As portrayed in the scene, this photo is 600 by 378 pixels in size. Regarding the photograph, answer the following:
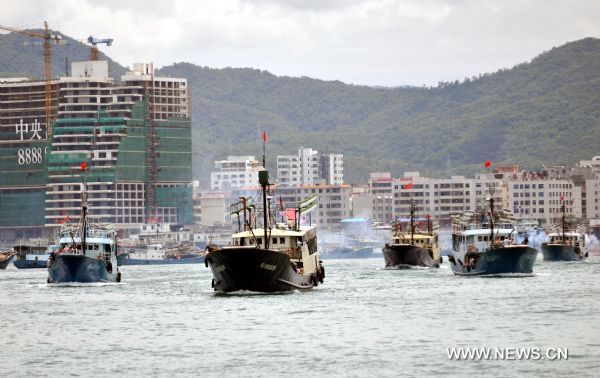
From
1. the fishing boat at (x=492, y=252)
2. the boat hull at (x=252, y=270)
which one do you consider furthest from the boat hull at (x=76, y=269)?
the fishing boat at (x=492, y=252)

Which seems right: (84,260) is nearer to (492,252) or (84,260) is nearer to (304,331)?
(492,252)

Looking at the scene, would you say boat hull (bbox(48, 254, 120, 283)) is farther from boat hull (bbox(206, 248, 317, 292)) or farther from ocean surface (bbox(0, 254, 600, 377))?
boat hull (bbox(206, 248, 317, 292))

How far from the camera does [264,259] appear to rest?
116938 mm

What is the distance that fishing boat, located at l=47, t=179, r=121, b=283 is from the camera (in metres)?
156

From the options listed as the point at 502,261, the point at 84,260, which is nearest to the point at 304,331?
the point at 502,261

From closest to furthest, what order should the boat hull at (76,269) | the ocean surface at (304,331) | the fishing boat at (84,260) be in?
the ocean surface at (304,331)
the boat hull at (76,269)
the fishing boat at (84,260)

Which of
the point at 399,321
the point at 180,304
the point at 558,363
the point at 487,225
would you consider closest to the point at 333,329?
the point at 399,321

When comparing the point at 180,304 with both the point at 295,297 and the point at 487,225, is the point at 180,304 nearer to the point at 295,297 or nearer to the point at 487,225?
the point at 295,297

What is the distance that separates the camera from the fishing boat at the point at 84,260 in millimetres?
156125

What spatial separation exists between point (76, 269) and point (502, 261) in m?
43.4

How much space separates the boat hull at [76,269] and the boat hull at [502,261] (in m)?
38.6

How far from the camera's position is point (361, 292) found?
135 metres

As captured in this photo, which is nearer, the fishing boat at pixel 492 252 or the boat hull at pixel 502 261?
the boat hull at pixel 502 261

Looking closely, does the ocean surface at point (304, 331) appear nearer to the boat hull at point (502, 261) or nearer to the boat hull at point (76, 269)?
the boat hull at point (502, 261)
